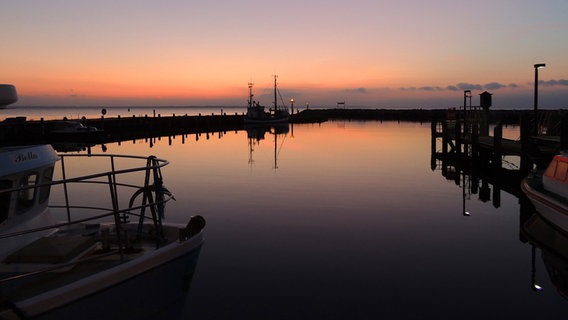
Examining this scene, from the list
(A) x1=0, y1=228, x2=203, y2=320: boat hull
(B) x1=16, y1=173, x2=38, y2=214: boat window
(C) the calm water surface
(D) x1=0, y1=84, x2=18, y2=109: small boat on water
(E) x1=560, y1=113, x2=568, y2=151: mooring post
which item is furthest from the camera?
(E) x1=560, y1=113, x2=568, y2=151: mooring post

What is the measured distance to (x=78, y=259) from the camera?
7.26 metres

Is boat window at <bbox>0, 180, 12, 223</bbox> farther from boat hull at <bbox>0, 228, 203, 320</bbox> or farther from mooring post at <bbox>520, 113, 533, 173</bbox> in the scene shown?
mooring post at <bbox>520, 113, 533, 173</bbox>

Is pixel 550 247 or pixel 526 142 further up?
pixel 526 142

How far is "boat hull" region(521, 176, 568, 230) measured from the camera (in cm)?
1281

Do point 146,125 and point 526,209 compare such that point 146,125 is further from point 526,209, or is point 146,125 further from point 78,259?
point 78,259

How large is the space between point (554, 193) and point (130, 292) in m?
13.1

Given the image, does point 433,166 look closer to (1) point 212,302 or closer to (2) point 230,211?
(2) point 230,211

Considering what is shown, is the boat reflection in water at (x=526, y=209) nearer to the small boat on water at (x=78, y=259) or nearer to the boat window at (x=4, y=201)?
the small boat on water at (x=78, y=259)

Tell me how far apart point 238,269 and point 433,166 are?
79.1 feet

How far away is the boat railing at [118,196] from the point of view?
6.87 metres

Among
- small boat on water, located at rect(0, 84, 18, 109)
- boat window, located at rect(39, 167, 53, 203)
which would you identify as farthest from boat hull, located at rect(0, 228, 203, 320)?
small boat on water, located at rect(0, 84, 18, 109)

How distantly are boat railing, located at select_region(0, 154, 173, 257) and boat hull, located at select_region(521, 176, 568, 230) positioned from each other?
34.5 ft

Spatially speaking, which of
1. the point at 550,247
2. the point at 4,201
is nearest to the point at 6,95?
the point at 4,201

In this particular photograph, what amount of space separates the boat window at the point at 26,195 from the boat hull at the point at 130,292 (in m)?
2.30
